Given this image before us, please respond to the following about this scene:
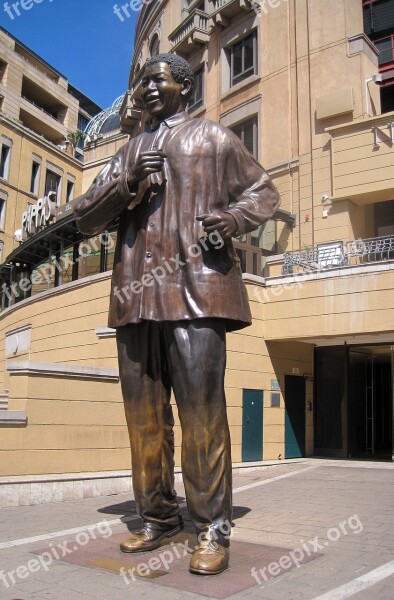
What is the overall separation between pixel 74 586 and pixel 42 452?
5.40 meters

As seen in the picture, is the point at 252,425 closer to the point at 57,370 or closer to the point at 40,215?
the point at 57,370

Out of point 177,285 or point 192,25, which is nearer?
point 177,285

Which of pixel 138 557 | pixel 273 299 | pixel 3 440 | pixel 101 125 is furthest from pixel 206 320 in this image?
pixel 101 125

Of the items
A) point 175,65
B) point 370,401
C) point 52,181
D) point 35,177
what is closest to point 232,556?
point 175,65

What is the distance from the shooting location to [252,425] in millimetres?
14414

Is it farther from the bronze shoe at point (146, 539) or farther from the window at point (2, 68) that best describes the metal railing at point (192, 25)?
the bronze shoe at point (146, 539)

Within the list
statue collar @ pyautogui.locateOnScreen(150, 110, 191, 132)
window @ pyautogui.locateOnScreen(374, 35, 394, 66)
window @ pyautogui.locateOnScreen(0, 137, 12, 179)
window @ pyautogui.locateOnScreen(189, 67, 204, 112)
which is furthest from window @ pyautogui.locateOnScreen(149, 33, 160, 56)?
statue collar @ pyautogui.locateOnScreen(150, 110, 191, 132)

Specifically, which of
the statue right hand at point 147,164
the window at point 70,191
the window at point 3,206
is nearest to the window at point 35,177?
the window at point 3,206

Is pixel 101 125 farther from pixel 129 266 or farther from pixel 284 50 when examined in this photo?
pixel 129 266

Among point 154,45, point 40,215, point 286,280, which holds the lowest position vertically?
point 286,280

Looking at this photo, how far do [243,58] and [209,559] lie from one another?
21.9m

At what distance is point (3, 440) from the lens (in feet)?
26.1

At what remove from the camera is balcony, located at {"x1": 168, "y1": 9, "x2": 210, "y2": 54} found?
23.1 m

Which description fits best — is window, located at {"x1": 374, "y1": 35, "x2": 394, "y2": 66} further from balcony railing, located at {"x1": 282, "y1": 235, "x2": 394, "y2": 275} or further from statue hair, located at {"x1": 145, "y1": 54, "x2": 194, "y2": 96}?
statue hair, located at {"x1": 145, "y1": 54, "x2": 194, "y2": 96}
